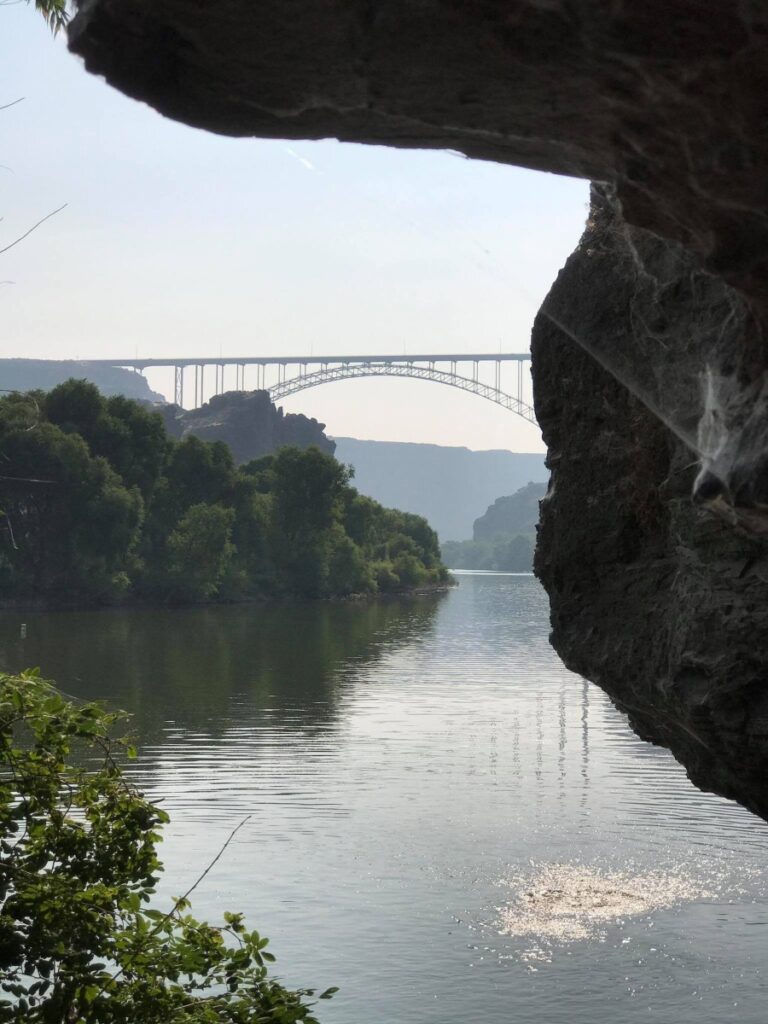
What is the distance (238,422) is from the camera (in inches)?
4707

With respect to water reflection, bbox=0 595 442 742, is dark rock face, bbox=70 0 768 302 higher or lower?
higher

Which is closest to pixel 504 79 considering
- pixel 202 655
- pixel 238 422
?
pixel 202 655

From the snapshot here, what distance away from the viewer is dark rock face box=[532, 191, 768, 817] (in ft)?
13.6

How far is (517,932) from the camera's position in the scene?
1100cm

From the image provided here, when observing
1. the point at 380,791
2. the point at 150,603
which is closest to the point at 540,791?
the point at 380,791

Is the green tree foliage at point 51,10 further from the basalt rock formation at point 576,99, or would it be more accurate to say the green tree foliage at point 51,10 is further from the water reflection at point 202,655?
the water reflection at point 202,655

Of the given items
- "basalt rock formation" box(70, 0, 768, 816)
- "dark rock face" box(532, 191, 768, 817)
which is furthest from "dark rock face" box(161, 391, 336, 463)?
"basalt rock formation" box(70, 0, 768, 816)

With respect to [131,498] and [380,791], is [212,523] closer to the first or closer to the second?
[131,498]

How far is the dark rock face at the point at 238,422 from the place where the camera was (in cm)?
11775

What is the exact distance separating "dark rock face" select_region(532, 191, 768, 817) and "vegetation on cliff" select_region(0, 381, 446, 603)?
132 feet

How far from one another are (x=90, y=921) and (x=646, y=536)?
2.61m

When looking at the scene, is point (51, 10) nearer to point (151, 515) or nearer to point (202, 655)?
point (202, 655)

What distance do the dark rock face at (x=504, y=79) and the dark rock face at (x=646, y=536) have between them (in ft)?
3.64

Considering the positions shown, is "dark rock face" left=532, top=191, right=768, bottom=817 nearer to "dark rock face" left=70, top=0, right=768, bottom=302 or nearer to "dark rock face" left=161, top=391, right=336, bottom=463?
"dark rock face" left=70, top=0, right=768, bottom=302
